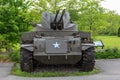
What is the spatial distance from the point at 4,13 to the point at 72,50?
25.0ft

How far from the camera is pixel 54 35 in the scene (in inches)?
650

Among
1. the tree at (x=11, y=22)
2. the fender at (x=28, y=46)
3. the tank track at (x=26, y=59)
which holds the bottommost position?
the tank track at (x=26, y=59)

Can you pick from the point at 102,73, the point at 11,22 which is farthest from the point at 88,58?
the point at 11,22

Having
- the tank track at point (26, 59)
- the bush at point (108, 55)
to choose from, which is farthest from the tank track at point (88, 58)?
the bush at point (108, 55)

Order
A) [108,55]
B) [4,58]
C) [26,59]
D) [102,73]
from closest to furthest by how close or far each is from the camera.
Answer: [102,73], [26,59], [4,58], [108,55]

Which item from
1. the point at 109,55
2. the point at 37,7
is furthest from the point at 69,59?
the point at 37,7

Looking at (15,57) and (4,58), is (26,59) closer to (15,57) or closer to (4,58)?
(15,57)

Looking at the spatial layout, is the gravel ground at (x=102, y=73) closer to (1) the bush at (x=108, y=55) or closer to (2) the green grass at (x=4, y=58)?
(1) the bush at (x=108, y=55)

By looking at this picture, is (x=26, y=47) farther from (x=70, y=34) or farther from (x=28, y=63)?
(x=70, y=34)

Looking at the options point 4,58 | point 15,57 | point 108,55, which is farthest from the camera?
point 108,55

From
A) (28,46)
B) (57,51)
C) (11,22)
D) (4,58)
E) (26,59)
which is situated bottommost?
(4,58)

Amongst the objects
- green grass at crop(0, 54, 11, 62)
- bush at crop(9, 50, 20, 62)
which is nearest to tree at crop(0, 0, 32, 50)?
green grass at crop(0, 54, 11, 62)

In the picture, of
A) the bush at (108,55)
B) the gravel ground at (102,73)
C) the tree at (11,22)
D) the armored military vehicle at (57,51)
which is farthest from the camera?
the tree at (11,22)

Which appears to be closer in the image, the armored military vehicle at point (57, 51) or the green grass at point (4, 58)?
the armored military vehicle at point (57, 51)
